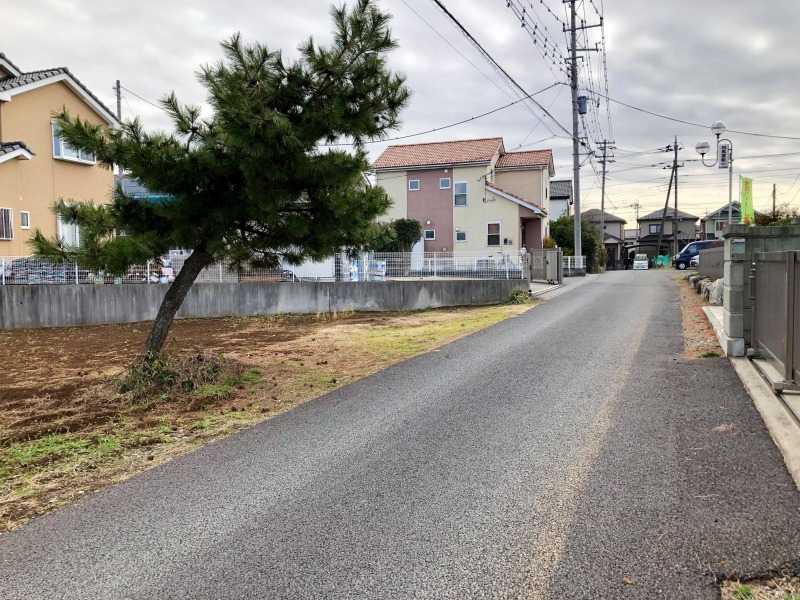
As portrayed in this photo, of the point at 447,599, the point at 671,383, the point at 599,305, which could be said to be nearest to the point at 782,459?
the point at 671,383

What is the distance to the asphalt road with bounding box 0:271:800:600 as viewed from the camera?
9.08 ft

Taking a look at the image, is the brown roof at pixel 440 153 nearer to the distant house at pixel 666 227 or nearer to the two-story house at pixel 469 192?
the two-story house at pixel 469 192

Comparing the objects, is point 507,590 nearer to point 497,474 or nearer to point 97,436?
point 497,474

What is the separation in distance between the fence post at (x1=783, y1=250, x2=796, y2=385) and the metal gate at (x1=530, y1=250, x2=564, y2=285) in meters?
17.9

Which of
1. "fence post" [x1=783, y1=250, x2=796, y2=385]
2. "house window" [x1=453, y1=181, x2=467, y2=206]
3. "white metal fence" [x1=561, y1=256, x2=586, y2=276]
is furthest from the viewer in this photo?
"house window" [x1=453, y1=181, x2=467, y2=206]

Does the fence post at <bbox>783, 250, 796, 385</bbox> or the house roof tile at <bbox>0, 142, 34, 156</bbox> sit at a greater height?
the house roof tile at <bbox>0, 142, 34, 156</bbox>

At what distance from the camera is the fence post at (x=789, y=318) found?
542 cm

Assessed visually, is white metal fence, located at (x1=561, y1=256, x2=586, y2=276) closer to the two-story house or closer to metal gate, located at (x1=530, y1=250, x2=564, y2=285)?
the two-story house

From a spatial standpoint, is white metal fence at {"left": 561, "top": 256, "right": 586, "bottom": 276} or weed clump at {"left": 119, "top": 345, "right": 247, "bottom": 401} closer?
weed clump at {"left": 119, "top": 345, "right": 247, "bottom": 401}

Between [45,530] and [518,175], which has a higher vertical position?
[518,175]

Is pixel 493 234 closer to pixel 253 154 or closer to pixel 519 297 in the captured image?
pixel 519 297

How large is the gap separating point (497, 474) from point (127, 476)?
271cm

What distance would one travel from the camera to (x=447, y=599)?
260 cm

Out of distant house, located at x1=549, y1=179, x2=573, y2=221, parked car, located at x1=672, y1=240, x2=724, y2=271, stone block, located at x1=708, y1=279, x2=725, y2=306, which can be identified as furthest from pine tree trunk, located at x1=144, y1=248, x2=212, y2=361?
distant house, located at x1=549, y1=179, x2=573, y2=221
